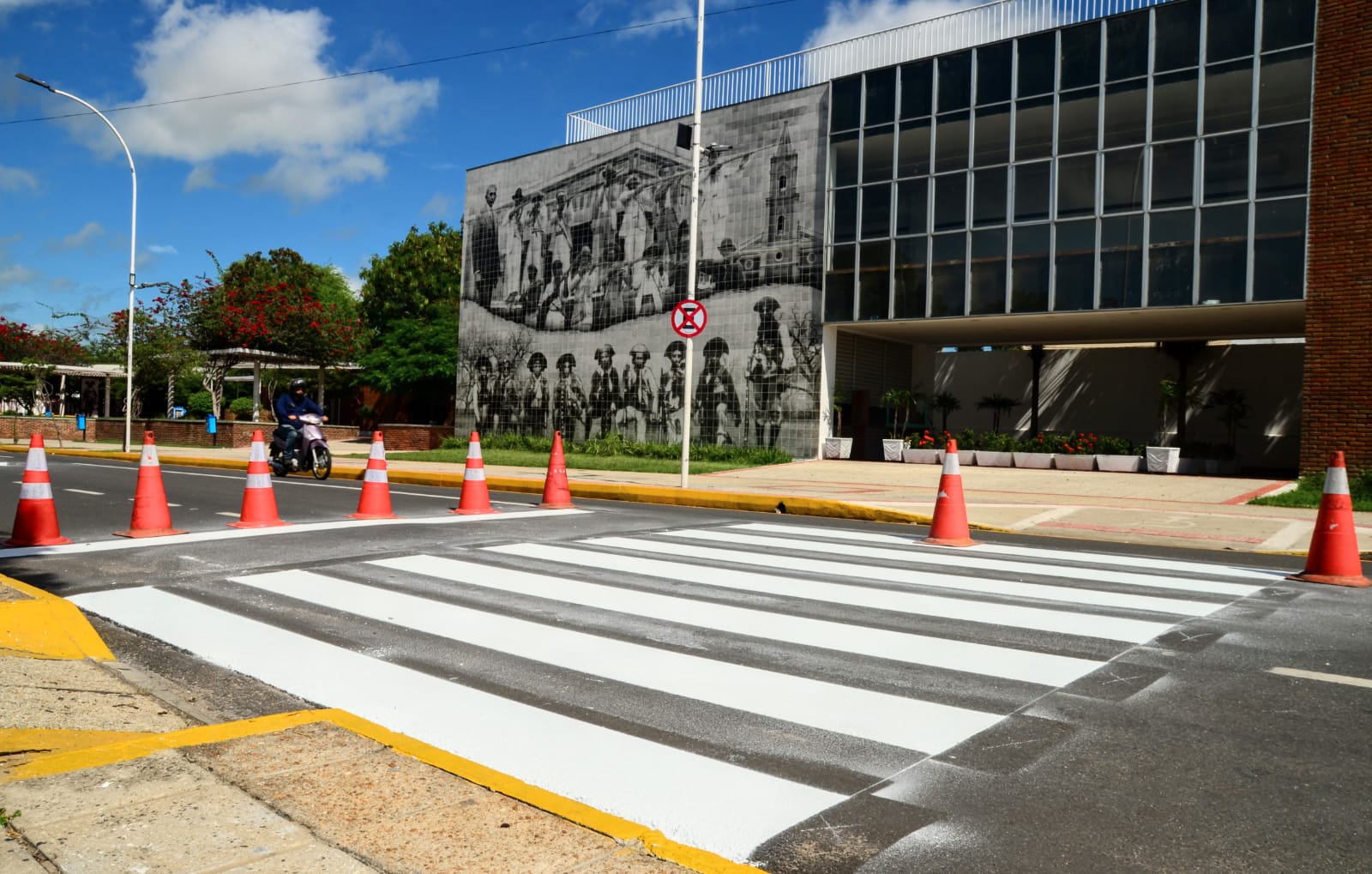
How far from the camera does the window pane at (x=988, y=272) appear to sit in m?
23.8

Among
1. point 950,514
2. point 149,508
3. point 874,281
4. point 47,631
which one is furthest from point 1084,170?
point 47,631

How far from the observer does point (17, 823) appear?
268 centimetres

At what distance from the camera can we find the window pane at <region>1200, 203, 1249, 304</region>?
20.5 m

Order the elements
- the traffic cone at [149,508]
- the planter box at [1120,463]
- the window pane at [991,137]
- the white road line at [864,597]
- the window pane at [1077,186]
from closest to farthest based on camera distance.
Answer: the white road line at [864,597] < the traffic cone at [149,508] < the window pane at [1077,186] < the planter box at [1120,463] < the window pane at [991,137]

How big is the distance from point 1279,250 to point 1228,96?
353 cm

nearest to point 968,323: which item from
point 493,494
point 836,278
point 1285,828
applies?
point 836,278

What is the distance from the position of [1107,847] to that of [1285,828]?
1.97 feet

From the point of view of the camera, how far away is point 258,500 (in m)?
9.89

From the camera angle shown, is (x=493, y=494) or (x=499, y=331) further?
(x=499, y=331)

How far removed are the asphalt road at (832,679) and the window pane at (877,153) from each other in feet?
61.4

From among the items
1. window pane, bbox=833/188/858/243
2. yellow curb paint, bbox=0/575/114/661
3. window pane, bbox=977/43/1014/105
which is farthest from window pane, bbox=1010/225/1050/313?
yellow curb paint, bbox=0/575/114/661

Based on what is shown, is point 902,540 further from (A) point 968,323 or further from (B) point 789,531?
(A) point 968,323

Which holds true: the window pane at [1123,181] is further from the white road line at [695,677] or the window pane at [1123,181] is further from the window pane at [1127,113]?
the white road line at [695,677]

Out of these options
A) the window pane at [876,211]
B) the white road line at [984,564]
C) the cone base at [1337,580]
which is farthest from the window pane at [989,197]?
the cone base at [1337,580]
